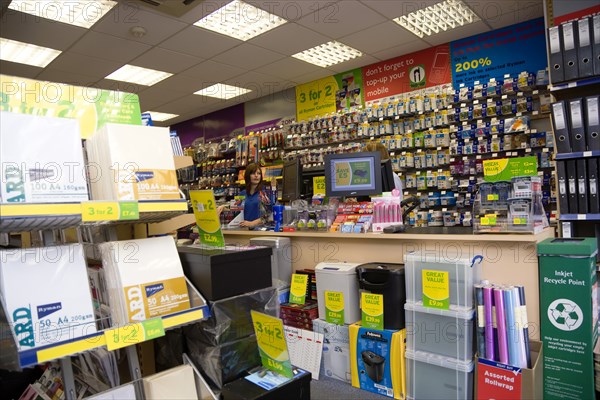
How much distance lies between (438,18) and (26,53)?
533 centimetres

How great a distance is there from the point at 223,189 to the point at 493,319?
7016 millimetres

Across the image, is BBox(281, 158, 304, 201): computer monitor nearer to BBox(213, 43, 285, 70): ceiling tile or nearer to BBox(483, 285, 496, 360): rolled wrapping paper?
BBox(483, 285, 496, 360): rolled wrapping paper

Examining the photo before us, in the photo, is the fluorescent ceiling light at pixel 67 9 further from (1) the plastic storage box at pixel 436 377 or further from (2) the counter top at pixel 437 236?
(1) the plastic storage box at pixel 436 377

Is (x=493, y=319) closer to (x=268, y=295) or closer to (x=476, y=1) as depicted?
(x=268, y=295)

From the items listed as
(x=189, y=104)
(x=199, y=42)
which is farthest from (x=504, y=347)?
(x=189, y=104)

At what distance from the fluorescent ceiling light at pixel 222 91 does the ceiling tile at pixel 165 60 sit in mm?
1125

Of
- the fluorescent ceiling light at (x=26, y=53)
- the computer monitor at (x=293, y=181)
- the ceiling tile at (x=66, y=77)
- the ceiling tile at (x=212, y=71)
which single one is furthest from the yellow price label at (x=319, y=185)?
the ceiling tile at (x=66, y=77)

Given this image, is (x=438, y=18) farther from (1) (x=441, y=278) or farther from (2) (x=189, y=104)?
(2) (x=189, y=104)

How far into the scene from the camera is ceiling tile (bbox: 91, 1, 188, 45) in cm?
427

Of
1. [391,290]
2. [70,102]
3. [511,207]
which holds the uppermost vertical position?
[70,102]

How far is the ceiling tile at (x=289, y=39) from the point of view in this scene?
4.93 m

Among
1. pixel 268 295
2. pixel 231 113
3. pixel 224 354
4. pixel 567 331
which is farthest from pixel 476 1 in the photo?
pixel 231 113

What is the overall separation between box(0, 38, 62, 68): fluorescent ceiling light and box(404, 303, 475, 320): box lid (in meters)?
5.45

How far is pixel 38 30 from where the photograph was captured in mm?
4652
